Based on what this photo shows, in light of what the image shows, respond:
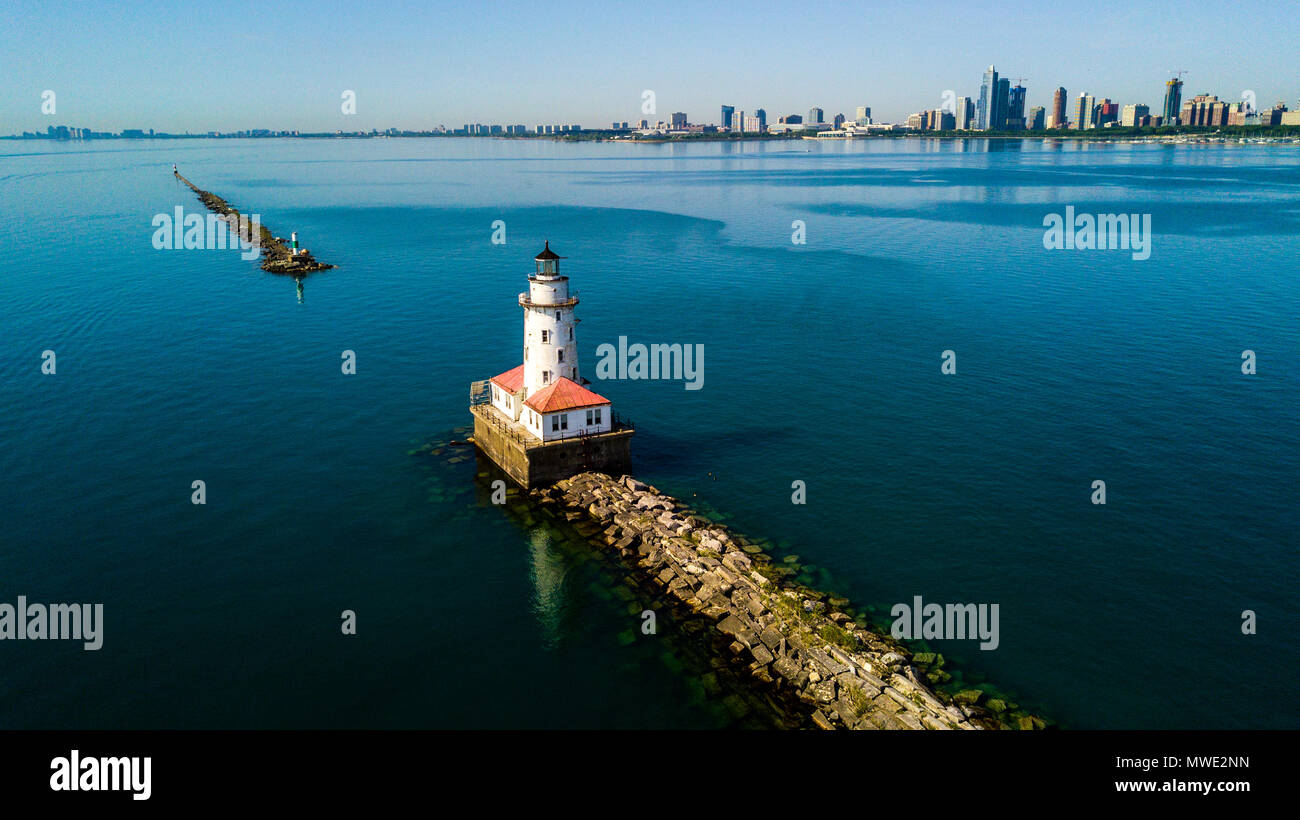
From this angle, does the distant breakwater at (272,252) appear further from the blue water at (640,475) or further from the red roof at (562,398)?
the red roof at (562,398)

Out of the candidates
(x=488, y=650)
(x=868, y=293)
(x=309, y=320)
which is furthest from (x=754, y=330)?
(x=488, y=650)

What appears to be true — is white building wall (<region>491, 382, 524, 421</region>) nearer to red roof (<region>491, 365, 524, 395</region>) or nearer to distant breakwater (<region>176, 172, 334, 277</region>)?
red roof (<region>491, 365, 524, 395</region>)
